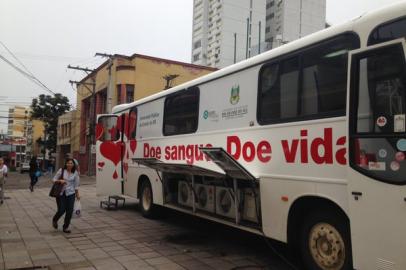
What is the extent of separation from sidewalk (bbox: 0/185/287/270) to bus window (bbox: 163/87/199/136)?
227cm

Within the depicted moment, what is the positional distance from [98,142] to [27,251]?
6.60 metres

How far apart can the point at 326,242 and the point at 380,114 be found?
1.77 m

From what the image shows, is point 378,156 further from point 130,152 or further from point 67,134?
point 67,134

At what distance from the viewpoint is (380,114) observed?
4820mm

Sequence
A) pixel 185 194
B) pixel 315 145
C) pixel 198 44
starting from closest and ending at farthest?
pixel 315 145, pixel 185 194, pixel 198 44

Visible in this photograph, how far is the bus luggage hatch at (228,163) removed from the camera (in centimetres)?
659

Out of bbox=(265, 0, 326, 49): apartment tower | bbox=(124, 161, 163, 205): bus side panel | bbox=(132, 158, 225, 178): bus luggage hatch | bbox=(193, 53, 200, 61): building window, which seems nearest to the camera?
bbox=(132, 158, 225, 178): bus luggage hatch

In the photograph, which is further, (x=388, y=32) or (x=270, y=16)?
(x=270, y=16)

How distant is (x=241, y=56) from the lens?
5672cm

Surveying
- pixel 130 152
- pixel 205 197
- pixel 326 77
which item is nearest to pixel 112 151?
pixel 130 152

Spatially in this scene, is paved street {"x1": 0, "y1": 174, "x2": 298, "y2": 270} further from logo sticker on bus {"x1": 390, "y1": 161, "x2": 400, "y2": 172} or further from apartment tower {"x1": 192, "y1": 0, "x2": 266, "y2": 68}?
apartment tower {"x1": 192, "y1": 0, "x2": 266, "y2": 68}

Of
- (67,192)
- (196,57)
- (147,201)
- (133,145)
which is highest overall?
(196,57)

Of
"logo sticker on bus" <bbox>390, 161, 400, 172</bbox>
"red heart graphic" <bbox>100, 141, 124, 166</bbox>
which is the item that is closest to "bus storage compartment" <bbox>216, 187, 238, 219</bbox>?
"logo sticker on bus" <bbox>390, 161, 400, 172</bbox>

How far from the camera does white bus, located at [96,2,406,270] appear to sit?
4699 mm
